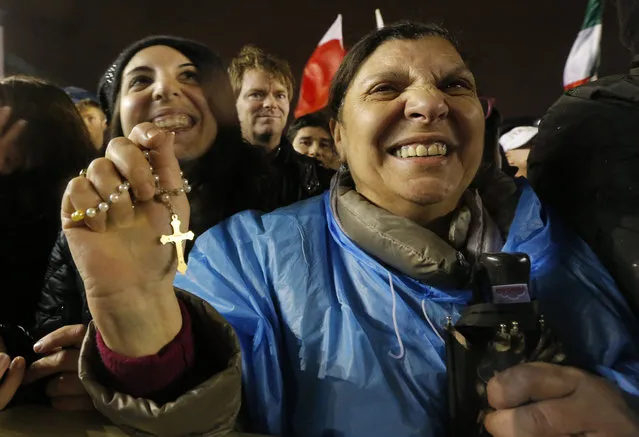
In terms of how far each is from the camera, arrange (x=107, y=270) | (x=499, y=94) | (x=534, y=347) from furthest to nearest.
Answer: (x=499, y=94), (x=534, y=347), (x=107, y=270)

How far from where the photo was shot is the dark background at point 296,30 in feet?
3.41

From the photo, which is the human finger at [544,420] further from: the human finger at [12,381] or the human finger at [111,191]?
the human finger at [12,381]

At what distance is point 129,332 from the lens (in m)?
0.62

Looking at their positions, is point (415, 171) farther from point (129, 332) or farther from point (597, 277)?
point (129, 332)

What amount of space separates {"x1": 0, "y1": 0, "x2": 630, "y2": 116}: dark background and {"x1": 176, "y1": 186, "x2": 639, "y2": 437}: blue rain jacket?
1.26ft

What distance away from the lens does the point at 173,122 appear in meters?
0.94

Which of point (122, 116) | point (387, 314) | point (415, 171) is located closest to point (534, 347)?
point (387, 314)

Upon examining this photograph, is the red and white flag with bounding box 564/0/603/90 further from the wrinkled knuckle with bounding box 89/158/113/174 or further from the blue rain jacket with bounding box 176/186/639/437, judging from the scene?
the wrinkled knuckle with bounding box 89/158/113/174

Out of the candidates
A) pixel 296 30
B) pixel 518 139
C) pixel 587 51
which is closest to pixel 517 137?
pixel 518 139

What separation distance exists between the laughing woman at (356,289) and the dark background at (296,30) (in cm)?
21

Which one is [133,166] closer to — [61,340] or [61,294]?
[61,340]

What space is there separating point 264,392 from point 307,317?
4.8 inches

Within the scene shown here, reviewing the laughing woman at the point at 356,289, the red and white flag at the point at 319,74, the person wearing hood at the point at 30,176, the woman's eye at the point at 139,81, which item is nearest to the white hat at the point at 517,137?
the red and white flag at the point at 319,74

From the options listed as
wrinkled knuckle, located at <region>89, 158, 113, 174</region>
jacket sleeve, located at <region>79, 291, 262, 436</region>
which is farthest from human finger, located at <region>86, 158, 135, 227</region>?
jacket sleeve, located at <region>79, 291, 262, 436</region>
